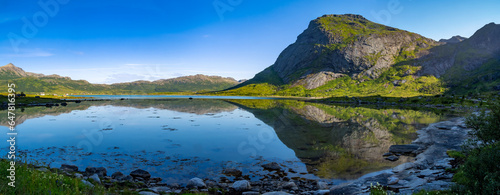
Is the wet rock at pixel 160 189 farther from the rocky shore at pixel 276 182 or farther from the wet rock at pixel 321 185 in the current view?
the wet rock at pixel 321 185

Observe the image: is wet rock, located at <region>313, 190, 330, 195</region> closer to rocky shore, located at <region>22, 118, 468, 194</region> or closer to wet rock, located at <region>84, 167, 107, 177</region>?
rocky shore, located at <region>22, 118, 468, 194</region>

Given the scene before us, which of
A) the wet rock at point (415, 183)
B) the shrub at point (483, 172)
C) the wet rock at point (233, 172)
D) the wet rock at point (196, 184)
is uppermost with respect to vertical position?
the shrub at point (483, 172)

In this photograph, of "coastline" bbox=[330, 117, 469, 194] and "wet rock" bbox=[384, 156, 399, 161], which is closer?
"coastline" bbox=[330, 117, 469, 194]

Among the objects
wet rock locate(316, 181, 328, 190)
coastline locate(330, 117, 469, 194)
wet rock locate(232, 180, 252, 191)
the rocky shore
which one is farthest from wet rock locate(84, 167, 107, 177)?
coastline locate(330, 117, 469, 194)

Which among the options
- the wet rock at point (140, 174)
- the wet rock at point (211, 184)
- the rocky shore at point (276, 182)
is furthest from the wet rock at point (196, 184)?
the wet rock at point (140, 174)

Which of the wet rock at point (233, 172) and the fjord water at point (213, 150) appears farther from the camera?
the fjord water at point (213, 150)

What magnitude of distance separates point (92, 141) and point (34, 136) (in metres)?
11.7

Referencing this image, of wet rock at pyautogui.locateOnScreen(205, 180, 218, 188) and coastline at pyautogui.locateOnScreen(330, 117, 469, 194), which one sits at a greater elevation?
coastline at pyautogui.locateOnScreen(330, 117, 469, 194)

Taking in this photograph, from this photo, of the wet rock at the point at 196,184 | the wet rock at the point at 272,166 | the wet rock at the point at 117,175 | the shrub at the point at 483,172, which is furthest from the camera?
the wet rock at the point at 272,166

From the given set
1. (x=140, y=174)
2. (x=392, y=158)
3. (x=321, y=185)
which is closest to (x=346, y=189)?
(x=321, y=185)

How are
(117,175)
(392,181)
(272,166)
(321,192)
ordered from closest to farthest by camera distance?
(321,192) < (392,181) < (117,175) < (272,166)

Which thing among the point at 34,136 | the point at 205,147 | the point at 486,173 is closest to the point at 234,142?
the point at 205,147

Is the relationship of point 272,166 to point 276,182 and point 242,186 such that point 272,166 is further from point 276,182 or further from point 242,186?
point 242,186

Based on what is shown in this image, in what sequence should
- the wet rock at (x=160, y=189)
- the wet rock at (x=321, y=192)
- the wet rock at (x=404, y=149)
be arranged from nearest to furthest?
1. the wet rock at (x=160, y=189)
2. the wet rock at (x=321, y=192)
3. the wet rock at (x=404, y=149)
